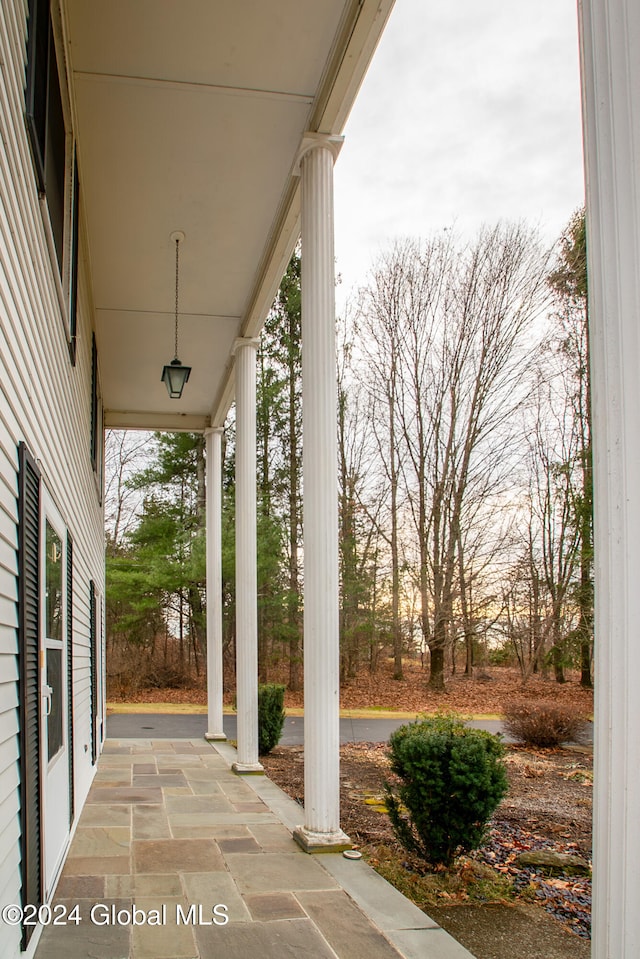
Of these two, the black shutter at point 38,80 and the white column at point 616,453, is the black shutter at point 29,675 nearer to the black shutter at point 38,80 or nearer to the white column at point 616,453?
the black shutter at point 38,80

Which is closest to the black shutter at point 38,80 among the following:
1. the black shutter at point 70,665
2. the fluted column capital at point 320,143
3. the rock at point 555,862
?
the fluted column capital at point 320,143

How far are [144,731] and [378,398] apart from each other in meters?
10.0

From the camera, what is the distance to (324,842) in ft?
16.5

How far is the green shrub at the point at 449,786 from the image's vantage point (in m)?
4.84

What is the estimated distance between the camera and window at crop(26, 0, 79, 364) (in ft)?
9.97

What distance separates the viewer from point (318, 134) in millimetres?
5488

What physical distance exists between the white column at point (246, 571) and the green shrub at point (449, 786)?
3.02m

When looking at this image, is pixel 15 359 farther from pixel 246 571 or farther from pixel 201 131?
pixel 246 571

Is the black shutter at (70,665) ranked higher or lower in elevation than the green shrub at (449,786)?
higher

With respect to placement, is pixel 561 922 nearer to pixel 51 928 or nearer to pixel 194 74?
pixel 51 928

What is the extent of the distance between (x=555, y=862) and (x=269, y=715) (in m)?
4.98

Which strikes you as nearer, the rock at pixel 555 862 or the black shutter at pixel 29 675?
the black shutter at pixel 29 675

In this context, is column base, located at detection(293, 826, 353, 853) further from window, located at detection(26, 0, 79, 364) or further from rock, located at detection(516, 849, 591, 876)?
window, located at detection(26, 0, 79, 364)

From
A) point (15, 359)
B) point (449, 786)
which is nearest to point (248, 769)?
point (449, 786)
